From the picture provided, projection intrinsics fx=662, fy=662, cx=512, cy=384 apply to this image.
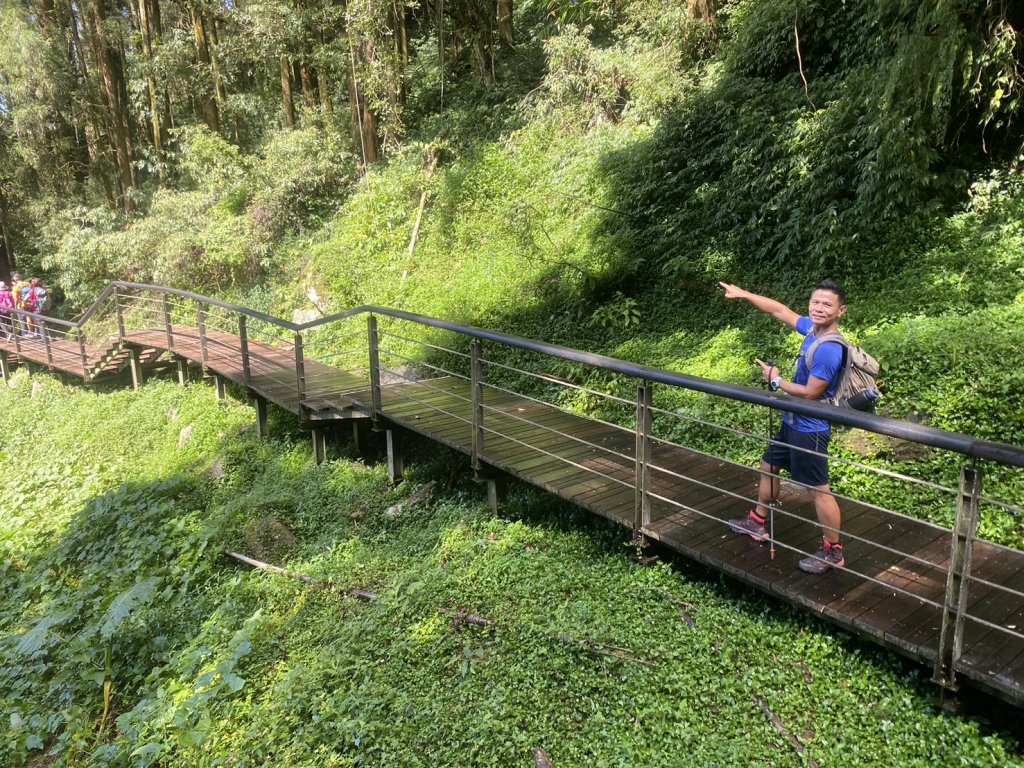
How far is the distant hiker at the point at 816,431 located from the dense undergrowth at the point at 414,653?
37cm

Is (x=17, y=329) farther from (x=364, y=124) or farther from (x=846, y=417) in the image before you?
(x=846, y=417)

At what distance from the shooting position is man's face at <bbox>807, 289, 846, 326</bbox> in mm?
3176

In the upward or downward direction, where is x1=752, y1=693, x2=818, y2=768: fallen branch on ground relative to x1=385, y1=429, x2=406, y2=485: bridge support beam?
upward

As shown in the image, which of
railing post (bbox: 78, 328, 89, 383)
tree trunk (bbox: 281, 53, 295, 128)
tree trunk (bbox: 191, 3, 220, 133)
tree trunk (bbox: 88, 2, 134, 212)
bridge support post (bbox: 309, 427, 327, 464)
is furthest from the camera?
tree trunk (bbox: 191, 3, 220, 133)

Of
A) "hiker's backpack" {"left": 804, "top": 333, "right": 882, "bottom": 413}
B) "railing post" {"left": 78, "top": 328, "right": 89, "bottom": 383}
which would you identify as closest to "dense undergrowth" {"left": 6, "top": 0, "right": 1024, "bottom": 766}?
"railing post" {"left": 78, "top": 328, "right": 89, "bottom": 383}

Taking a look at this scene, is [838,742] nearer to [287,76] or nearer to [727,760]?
[727,760]

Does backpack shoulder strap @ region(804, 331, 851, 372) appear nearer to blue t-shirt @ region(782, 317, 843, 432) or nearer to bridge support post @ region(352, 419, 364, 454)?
blue t-shirt @ region(782, 317, 843, 432)

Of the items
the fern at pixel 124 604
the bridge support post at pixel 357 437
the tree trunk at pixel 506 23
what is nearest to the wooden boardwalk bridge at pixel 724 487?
the bridge support post at pixel 357 437

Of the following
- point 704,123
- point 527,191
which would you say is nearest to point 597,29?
point 527,191

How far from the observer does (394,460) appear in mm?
6230

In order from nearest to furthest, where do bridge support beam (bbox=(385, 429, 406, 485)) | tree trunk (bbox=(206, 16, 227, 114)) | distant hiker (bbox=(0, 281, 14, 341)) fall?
bridge support beam (bbox=(385, 429, 406, 485)), distant hiker (bbox=(0, 281, 14, 341)), tree trunk (bbox=(206, 16, 227, 114))

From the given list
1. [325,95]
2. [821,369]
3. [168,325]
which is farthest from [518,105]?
[821,369]

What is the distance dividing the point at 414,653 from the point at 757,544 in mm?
1985

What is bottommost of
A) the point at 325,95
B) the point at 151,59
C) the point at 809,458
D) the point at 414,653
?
the point at 414,653
